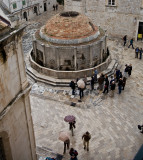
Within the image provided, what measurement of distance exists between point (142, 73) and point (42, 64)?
8340 millimetres

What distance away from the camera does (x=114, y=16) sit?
26266 millimetres

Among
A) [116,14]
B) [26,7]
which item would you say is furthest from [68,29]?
[26,7]

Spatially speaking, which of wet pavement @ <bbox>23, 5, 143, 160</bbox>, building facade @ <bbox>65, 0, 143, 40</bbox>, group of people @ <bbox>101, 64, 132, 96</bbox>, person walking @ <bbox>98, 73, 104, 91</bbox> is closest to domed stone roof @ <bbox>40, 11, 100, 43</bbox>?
person walking @ <bbox>98, 73, 104, 91</bbox>

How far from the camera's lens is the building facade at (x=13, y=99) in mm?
7121

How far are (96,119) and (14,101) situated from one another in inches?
286

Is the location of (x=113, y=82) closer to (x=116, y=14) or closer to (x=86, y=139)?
(x=86, y=139)

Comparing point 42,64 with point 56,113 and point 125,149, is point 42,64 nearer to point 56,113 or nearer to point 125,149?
point 56,113

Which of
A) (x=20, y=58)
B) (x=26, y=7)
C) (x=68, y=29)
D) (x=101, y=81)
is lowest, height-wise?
(x=101, y=81)

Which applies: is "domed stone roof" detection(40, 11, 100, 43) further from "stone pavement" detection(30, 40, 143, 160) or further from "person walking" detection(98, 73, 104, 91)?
"stone pavement" detection(30, 40, 143, 160)

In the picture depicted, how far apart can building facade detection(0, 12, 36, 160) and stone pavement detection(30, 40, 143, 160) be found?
335 centimetres

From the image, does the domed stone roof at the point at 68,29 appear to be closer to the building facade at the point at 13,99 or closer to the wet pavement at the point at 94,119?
the wet pavement at the point at 94,119

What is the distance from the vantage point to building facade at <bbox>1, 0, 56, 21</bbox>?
32.0 meters

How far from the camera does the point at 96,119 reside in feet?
46.0

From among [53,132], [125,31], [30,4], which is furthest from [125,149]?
[30,4]
